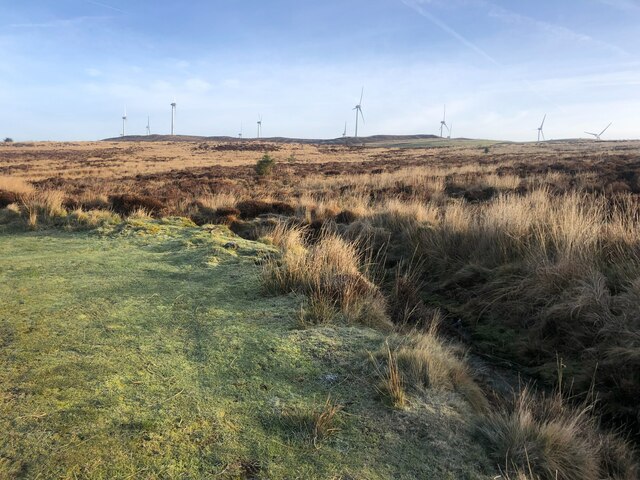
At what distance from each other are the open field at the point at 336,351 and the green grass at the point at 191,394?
0.02m

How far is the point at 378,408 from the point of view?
3.37 meters

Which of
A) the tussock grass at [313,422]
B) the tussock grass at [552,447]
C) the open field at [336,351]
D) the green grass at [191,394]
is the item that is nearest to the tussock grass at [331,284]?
the open field at [336,351]

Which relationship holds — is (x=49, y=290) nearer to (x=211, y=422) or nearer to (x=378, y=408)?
(x=211, y=422)

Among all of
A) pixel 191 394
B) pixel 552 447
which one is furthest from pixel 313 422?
pixel 552 447

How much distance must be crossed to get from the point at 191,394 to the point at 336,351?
1.40 m

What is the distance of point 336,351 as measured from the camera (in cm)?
420

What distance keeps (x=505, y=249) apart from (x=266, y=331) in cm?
496

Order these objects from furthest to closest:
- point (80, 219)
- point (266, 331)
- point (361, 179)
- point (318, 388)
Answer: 1. point (361, 179)
2. point (80, 219)
3. point (266, 331)
4. point (318, 388)

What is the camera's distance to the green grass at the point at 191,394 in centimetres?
269

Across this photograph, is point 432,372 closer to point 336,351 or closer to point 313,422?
point 336,351

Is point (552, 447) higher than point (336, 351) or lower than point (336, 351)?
lower

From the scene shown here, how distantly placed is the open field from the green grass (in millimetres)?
16

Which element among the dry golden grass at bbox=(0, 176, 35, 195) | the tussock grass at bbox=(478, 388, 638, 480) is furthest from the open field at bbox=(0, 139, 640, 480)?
the dry golden grass at bbox=(0, 176, 35, 195)

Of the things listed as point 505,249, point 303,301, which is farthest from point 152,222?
point 505,249
